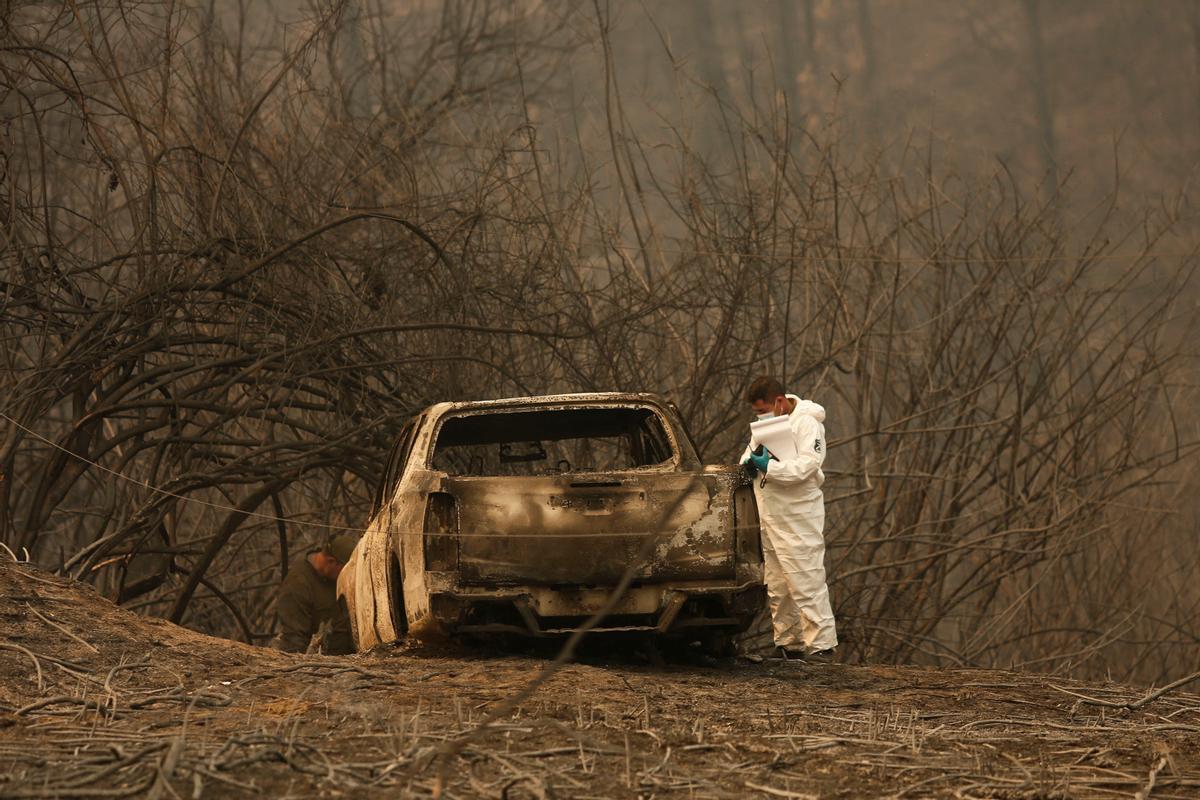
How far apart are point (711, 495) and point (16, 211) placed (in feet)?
21.2

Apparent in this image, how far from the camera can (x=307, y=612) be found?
1169 centimetres

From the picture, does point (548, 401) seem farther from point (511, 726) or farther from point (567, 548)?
point (511, 726)

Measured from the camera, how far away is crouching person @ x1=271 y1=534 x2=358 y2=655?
1159cm

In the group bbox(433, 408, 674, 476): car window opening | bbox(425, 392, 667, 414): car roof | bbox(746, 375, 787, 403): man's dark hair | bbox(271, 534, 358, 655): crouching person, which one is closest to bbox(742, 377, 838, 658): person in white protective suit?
bbox(746, 375, 787, 403): man's dark hair

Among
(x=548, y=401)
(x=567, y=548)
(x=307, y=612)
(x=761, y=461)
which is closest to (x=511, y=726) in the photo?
(x=567, y=548)

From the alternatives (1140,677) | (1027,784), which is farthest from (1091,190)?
(1027,784)

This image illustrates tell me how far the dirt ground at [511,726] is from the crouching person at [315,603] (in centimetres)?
268

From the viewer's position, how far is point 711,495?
8.20 meters

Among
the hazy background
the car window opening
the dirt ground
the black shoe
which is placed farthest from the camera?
the hazy background

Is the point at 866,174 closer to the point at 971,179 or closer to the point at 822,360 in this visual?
the point at 971,179

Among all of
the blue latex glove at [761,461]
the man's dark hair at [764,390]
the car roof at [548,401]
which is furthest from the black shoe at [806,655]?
the car roof at [548,401]

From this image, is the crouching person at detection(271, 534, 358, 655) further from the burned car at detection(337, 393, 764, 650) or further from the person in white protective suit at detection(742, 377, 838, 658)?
the person in white protective suit at detection(742, 377, 838, 658)

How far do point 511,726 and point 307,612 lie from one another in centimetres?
622

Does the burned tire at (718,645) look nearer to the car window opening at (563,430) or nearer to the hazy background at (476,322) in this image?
the car window opening at (563,430)
